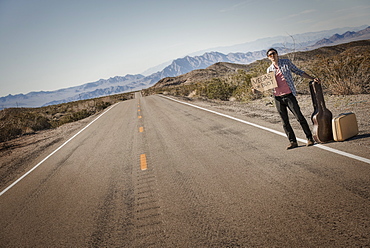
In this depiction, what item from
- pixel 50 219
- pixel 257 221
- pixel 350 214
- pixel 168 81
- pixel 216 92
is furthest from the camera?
pixel 168 81

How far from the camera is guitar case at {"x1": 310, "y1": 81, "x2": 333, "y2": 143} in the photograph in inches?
189

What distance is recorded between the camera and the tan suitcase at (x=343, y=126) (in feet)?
15.7

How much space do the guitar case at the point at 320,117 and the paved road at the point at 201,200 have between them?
1.25ft

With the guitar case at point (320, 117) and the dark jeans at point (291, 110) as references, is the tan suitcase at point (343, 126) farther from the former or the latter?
the dark jeans at point (291, 110)

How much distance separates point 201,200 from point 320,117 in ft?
→ 10.4

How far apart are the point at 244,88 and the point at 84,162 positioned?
12.8 meters

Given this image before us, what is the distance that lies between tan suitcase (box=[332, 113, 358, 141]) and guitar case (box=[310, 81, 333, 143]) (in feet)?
0.37

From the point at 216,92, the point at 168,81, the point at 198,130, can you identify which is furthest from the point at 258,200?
the point at 168,81

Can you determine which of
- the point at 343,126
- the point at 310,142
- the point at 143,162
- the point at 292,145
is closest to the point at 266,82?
the point at 292,145

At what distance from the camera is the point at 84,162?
21.9 feet

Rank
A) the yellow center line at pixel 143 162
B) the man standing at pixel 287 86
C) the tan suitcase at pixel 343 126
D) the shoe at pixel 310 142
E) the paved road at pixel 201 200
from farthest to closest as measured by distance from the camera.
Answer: the yellow center line at pixel 143 162, the shoe at pixel 310 142, the man standing at pixel 287 86, the tan suitcase at pixel 343 126, the paved road at pixel 201 200

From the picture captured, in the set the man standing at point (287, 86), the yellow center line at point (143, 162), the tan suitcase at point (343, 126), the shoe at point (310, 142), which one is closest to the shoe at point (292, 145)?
the man standing at point (287, 86)

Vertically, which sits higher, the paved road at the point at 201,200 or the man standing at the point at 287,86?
the man standing at the point at 287,86

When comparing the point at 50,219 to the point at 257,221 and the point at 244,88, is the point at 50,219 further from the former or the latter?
the point at 244,88
